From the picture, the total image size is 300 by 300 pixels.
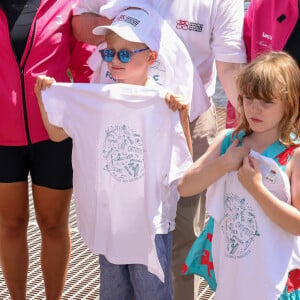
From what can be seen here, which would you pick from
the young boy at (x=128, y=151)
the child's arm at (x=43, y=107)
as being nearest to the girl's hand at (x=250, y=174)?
the young boy at (x=128, y=151)

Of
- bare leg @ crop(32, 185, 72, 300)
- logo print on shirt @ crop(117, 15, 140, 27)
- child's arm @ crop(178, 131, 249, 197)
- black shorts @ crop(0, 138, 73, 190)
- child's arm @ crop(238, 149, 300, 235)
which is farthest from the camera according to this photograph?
bare leg @ crop(32, 185, 72, 300)

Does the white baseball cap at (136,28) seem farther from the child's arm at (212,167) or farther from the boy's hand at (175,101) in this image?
the child's arm at (212,167)

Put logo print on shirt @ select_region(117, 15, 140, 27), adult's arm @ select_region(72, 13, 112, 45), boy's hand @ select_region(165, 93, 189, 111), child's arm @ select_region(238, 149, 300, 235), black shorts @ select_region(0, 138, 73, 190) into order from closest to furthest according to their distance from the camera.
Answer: child's arm @ select_region(238, 149, 300, 235) → boy's hand @ select_region(165, 93, 189, 111) → logo print on shirt @ select_region(117, 15, 140, 27) → adult's arm @ select_region(72, 13, 112, 45) → black shorts @ select_region(0, 138, 73, 190)

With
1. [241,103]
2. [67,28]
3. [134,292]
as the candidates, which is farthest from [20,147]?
[241,103]

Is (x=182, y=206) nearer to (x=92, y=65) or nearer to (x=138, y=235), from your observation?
(x=138, y=235)

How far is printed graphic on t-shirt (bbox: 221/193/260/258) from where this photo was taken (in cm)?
293

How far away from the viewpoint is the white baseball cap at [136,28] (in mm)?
3158

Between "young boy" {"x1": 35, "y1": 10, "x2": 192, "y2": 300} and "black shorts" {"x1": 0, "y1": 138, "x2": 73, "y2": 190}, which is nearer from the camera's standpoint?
"young boy" {"x1": 35, "y1": 10, "x2": 192, "y2": 300}

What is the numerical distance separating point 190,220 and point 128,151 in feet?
2.30

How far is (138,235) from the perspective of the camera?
3232 millimetres

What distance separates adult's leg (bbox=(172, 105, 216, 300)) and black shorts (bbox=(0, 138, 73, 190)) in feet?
1.84

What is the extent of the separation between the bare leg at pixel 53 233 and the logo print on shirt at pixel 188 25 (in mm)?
961

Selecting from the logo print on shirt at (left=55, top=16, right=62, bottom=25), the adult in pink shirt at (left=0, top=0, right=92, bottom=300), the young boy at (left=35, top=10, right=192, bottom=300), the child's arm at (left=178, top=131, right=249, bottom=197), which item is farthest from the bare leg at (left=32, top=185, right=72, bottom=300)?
the child's arm at (left=178, top=131, right=249, bottom=197)

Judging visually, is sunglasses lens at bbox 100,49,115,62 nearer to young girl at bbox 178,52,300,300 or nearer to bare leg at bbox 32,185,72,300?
young girl at bbox 178,52,300,300
